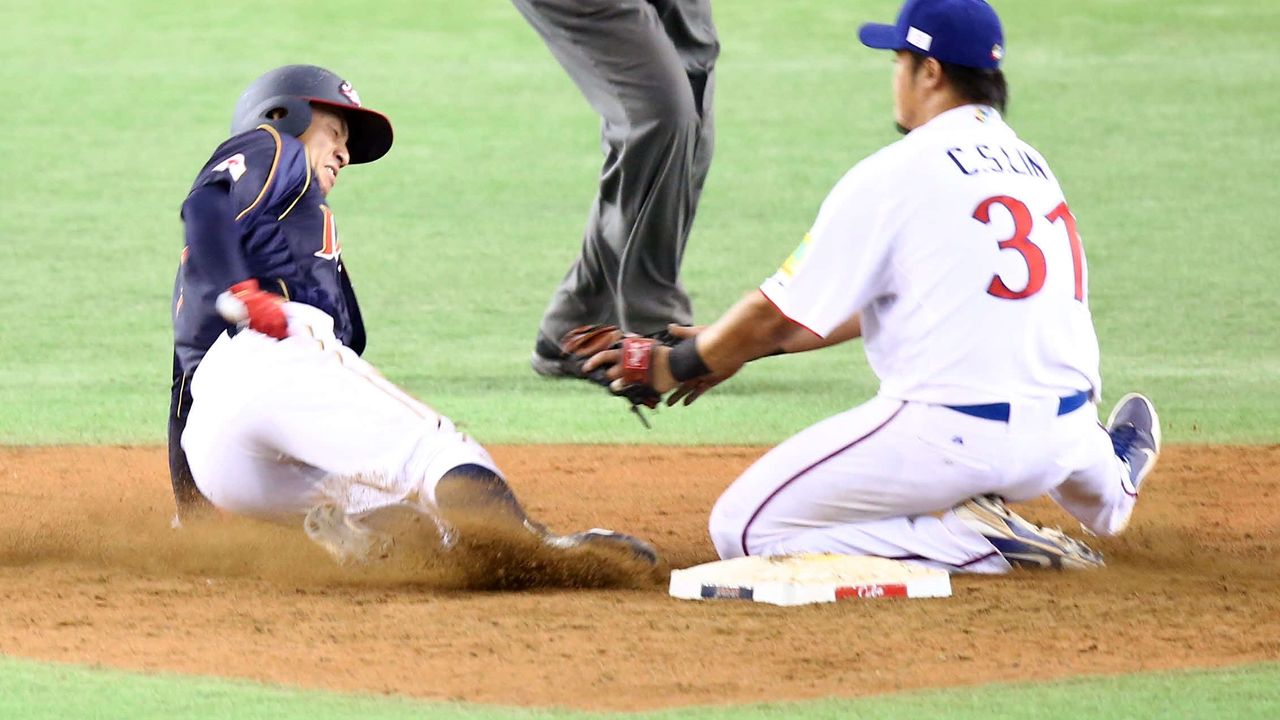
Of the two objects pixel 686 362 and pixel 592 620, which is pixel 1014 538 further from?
pixel 592 620

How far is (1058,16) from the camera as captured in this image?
1625 cm

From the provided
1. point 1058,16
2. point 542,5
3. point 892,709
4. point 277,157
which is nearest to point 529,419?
point 542,5

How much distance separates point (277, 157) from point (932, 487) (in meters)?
Answer: 1.68

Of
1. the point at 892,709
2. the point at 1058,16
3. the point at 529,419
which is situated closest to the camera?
the point at 892,709

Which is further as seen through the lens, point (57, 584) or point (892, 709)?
point (57, 584)

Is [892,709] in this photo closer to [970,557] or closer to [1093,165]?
[970,557]

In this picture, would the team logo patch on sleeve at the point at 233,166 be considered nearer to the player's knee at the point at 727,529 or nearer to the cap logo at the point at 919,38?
the player's knee at the point at 727,529

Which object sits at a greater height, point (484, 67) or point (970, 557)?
point (970, 557)

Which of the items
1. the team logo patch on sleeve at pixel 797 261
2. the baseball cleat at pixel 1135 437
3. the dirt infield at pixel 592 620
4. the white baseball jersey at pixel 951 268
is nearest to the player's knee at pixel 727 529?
the dirt infield at pixel 592 620

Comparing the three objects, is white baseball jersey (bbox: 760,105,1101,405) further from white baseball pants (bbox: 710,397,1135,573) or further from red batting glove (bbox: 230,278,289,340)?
red batting glove (bbox: 230,278,289,340)

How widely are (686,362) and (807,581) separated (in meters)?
0.63

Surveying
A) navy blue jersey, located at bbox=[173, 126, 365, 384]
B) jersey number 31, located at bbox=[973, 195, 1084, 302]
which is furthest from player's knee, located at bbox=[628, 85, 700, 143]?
jersey number 31, located at bbox=[973, 195, 1084, 302]

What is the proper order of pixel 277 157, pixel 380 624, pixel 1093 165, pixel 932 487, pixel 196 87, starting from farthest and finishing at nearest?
pixel 196 87 < pixel 1093 165 < pixel 277 157 < pixel 932 487 < pixel 380 624

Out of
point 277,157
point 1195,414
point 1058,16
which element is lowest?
point 1058,16
